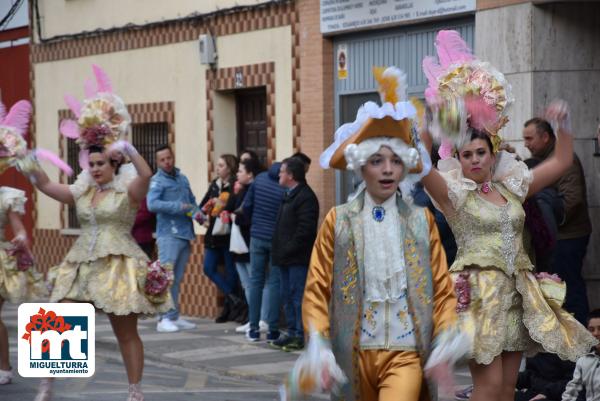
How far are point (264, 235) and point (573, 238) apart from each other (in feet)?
11.6

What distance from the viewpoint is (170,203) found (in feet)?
48.3

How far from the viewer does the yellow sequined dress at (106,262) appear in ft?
30.9

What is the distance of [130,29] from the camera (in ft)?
59.3

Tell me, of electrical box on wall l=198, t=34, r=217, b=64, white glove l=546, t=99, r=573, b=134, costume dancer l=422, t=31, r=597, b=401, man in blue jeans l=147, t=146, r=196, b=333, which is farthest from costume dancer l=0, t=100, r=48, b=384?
electrical box on wall l=198, t=34, r=217, b=64

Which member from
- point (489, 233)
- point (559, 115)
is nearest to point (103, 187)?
point (489, 233)

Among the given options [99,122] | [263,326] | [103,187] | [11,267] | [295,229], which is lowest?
[263,326]

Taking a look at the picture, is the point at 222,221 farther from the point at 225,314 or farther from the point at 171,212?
the point at 225,314

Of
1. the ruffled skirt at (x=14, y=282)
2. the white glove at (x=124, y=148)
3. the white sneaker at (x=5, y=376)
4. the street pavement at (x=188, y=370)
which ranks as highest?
the white glove at (x=124, y=148)

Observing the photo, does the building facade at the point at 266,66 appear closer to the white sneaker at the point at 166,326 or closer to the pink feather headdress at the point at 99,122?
the white sneaker at the point at 166,326

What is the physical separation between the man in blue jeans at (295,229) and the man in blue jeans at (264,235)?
20.0 inches

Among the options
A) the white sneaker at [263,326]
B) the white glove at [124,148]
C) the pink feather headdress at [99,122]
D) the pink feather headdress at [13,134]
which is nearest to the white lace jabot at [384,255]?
the white glove at [124,148]

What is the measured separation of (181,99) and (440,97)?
995 cm

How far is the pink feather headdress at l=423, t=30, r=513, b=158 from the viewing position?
738 centimetres

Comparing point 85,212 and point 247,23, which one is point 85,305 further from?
point 247,23
